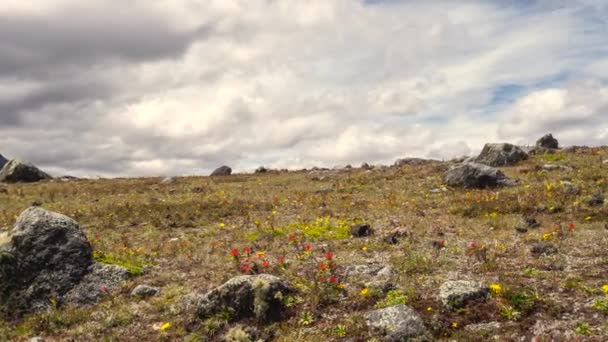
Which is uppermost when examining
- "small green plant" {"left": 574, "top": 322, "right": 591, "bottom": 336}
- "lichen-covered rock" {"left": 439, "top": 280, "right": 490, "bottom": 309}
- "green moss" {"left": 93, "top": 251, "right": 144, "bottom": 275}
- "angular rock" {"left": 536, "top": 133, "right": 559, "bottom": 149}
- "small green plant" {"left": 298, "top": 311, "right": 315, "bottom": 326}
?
Result: "angular rock" {"left": 536, "top": 133, "right": 559, "bottom": 149}

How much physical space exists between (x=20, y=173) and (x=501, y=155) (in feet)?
152

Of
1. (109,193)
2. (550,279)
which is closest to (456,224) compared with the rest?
(550,279)

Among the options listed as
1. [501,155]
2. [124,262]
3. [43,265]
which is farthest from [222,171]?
[43,265]

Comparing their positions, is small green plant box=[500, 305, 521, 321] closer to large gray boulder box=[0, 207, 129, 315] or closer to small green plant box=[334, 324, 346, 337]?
small green plant box=[334, 324, 346, 337]

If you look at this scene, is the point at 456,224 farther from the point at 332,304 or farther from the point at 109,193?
the point at 109,193

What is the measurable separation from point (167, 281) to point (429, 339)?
7795mm

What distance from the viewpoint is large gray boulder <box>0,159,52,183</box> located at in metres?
50.8

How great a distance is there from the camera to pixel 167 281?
14008 millimetres

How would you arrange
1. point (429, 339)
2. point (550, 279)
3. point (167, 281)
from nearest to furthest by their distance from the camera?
point (429, 339)
point (550, 279)
point (167, 281)

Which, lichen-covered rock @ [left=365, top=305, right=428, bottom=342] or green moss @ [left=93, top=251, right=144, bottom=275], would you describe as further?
green moss @ [left=93, top=251, right=144, bottom=275]

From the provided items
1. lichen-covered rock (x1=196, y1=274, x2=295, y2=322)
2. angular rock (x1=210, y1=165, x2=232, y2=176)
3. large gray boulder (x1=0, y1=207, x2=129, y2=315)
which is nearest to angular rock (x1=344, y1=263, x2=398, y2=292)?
lichen-covered rock (x1=196, y1=274, x2=295, y2=322)

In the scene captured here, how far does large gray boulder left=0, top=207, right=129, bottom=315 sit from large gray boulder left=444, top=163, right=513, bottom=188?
19947 mm

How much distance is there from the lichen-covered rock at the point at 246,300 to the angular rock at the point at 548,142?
133 feet

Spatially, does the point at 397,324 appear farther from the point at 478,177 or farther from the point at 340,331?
the point at 478,177
